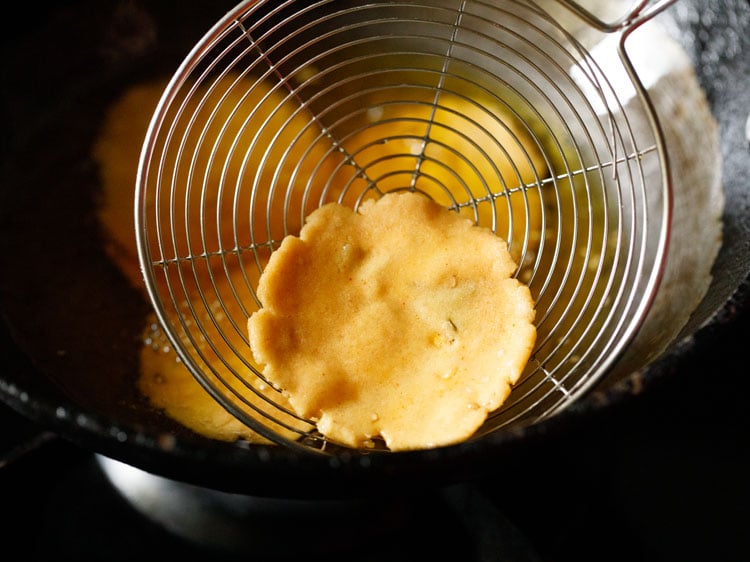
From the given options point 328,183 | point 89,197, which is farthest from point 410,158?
point 89,197

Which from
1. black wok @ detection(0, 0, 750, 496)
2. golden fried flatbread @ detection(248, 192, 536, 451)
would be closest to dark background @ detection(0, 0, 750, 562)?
black wok @ detection(0, 0, 750, 496)

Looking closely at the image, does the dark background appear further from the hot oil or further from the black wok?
the hot oil

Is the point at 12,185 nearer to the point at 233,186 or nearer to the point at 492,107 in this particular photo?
the point at 233,186

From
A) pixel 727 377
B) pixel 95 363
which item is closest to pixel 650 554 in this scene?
pixel 727 377

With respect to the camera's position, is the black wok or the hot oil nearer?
the black wok

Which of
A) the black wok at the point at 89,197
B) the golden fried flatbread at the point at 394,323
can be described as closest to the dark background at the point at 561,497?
the black wok at the point at 89,197

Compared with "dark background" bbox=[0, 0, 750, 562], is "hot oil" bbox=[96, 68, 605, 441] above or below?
above
